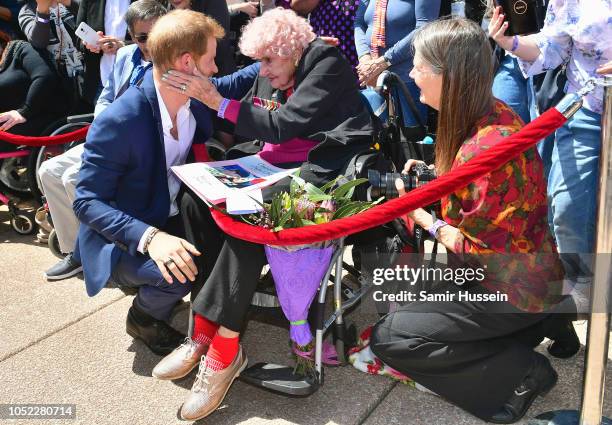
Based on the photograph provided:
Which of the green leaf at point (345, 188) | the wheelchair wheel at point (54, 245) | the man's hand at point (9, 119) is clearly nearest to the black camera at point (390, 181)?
the green leaf at point (345, 188)

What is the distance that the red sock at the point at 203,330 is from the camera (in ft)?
9.11

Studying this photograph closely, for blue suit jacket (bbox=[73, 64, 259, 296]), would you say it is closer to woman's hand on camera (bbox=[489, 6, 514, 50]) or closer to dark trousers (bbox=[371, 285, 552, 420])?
dark trousers (bbox=[371, 285, 552, 420])

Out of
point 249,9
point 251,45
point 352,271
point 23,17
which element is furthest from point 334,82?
point 23,17

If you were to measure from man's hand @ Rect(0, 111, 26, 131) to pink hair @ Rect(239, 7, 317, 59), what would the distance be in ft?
6.80

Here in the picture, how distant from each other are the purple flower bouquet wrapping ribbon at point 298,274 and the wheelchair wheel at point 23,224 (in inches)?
102

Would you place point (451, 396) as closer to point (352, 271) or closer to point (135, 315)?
point (352, 271)

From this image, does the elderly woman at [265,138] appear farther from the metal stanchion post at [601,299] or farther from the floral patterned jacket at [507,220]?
the metal stanchion post at [601,299]

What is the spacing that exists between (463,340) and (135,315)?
1.55m

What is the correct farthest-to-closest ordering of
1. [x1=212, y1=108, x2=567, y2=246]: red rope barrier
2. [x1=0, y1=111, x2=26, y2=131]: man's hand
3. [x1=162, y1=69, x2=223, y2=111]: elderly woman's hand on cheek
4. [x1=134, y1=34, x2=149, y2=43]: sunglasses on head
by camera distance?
[x1=0, y1=111, x2=26, y2=131]: man's hand < [x1=134, y1=34, x2=149, y2=43]: sunglasses on head < [x1=162, y1=69, x2=223, y2=111]: elderly woman's hand on cheek < [x1=212, y1=108, x2=567, y2=246]: red rope barrier

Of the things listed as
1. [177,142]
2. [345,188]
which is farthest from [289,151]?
[345,188]

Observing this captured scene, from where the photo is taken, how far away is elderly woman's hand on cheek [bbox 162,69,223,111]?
2.88 m

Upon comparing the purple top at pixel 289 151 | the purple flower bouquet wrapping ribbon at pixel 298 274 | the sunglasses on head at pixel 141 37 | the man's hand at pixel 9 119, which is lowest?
the man's hand at pixel 9 119

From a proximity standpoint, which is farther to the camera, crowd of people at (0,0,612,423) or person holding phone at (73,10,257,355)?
person holding phone at (73,10,257,355)

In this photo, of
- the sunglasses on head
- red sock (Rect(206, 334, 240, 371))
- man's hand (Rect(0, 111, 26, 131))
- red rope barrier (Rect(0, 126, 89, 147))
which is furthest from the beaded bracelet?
man's hand (Rect(0, 111, 26, 131))
